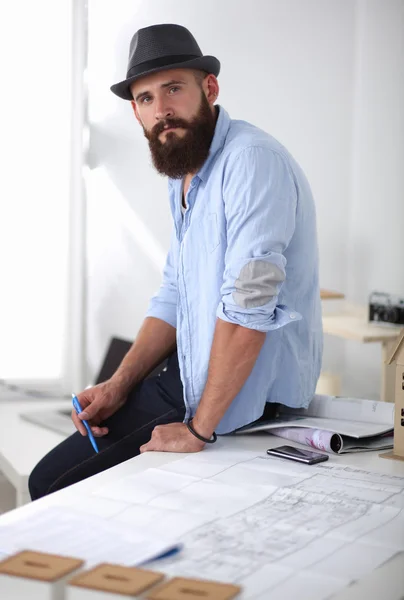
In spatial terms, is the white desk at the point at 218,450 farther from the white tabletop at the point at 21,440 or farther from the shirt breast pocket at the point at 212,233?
the white tabletop at the point at 21,440

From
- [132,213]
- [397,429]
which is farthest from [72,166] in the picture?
[397,429]

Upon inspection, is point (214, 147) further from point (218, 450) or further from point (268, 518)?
point (268, 518)

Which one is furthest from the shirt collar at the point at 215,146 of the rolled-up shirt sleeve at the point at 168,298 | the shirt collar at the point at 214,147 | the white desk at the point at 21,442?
the white desk at the point at 21,442

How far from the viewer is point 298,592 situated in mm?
937

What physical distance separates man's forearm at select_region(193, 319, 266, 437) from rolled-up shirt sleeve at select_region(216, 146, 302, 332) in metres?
0.03

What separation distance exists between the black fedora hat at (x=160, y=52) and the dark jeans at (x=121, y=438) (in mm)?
683

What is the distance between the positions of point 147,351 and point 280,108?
2386mm

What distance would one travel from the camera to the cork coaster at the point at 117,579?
86 cm

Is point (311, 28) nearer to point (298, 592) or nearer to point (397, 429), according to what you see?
point (397, 429)

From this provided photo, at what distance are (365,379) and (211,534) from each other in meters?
3.11

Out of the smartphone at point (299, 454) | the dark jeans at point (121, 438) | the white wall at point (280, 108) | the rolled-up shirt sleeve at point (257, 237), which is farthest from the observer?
the white wall at point (280, 108)

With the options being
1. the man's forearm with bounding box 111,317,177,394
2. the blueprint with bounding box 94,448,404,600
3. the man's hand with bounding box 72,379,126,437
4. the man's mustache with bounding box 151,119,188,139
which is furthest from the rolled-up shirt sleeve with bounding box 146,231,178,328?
the blueprint with bounding box 94,448,404,600

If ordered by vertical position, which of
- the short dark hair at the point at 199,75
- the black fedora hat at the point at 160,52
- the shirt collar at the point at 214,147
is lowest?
the shirt collar at the point at 214,147

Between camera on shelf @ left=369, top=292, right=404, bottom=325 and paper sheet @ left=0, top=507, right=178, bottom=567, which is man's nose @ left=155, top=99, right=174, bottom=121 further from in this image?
camera on shelf @ left=369, top=292, right=404, bottom=325
